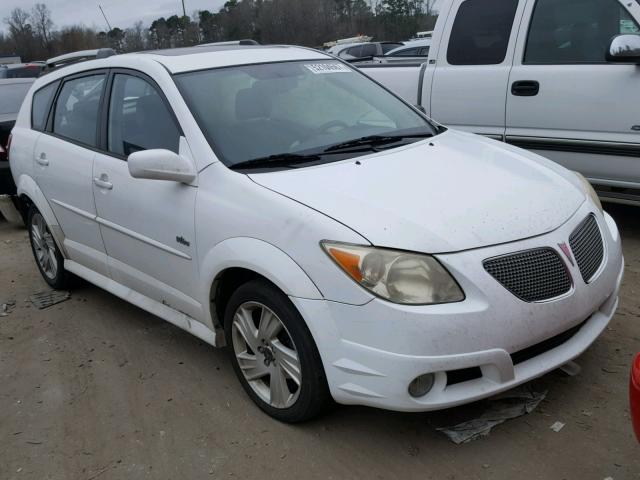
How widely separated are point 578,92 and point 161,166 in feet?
10.8

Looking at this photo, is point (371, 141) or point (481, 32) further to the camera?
point (481, 32)

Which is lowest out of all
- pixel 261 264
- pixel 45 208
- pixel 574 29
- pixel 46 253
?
pixel 46 253

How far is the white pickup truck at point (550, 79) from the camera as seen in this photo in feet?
15.5

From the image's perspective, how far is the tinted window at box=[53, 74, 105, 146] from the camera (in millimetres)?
4180

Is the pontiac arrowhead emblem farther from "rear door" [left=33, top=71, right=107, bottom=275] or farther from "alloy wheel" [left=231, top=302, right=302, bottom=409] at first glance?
"rear door" [left=33, top=71, right=107, bottom=275]

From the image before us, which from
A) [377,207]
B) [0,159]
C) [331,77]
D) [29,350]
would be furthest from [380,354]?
[0,159]

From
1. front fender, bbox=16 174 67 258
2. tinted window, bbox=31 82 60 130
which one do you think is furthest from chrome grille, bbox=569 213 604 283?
tinted window, bbox=31 82 60 130

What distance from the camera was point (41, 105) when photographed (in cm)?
495

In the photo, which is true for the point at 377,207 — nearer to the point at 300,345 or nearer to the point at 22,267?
the point at 300,345

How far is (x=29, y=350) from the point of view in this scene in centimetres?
420

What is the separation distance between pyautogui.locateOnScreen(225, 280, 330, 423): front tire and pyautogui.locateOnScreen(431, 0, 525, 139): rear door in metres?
3.21

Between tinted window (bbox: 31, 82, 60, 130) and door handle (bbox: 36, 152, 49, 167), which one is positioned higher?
tinted window (bbox: 31, 82, 60, 130)

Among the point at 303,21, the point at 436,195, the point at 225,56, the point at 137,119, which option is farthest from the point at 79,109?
the point at 303,21

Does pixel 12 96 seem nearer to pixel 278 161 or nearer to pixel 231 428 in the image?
pixel 278 161
